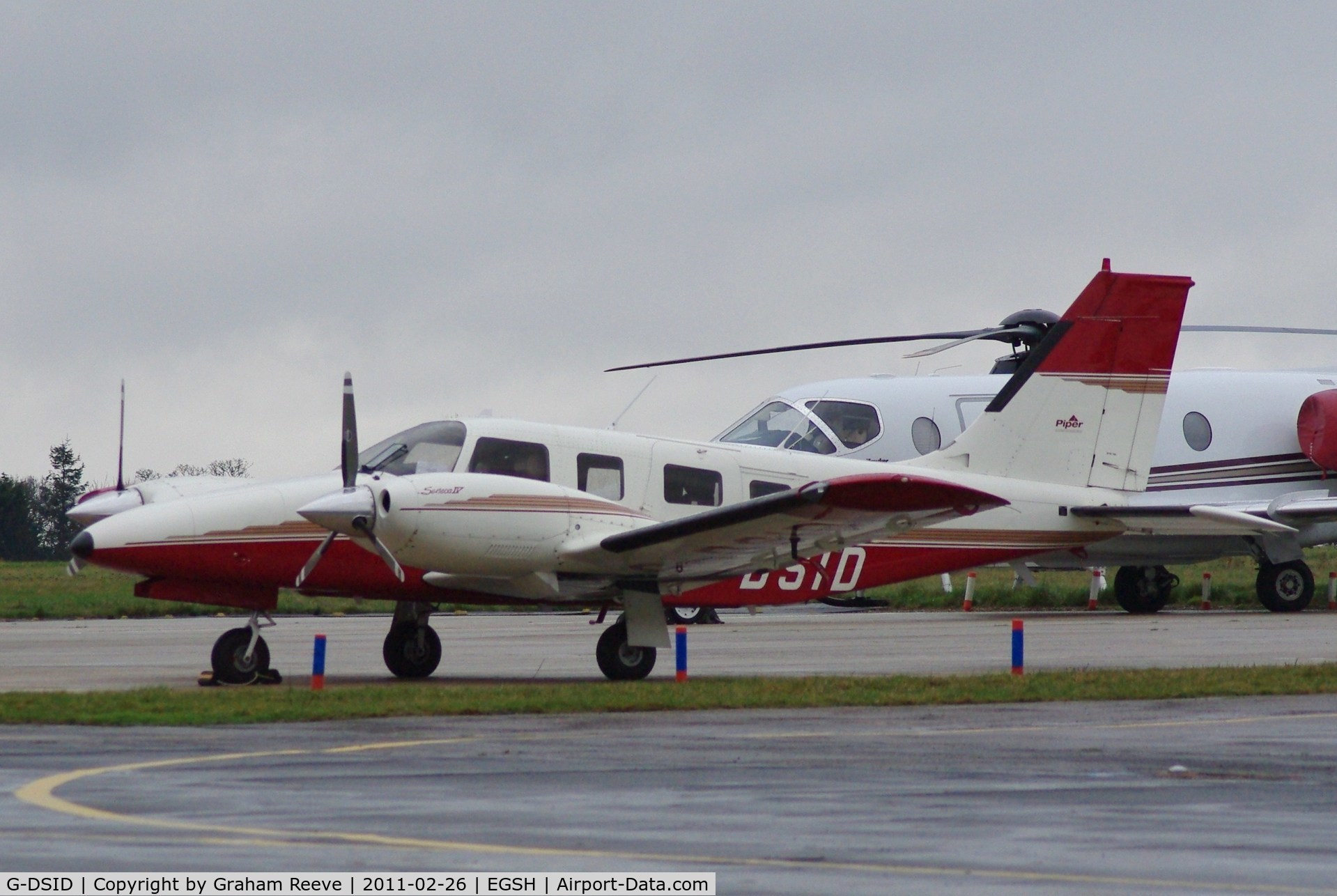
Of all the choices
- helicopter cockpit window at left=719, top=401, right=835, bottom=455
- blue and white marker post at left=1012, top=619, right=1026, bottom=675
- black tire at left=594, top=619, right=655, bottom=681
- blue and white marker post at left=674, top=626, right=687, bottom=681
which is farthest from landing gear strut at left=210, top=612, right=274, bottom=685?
helicopter cockpit window at left=719, top=401, right=835, bottom=455

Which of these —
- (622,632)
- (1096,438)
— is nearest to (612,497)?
(622,632)

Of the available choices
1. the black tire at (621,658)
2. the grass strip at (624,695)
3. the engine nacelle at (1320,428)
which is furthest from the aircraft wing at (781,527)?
the engine nacelle at (1320,428)

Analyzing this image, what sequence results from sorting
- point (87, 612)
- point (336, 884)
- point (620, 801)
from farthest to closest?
point (87, 612), point (620, 801), point (336, 884)

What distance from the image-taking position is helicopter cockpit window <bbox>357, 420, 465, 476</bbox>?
16.9m

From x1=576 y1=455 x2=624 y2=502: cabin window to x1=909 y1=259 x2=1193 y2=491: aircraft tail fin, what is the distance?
4460 millimetres

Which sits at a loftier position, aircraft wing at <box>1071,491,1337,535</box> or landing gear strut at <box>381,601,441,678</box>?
aircraft wing at <box>1071,491,1337,535</box>

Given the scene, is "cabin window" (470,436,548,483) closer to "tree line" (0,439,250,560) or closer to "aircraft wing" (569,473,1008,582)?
"aircraft wing" (569,473,1008,582)

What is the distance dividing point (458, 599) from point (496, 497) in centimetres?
175

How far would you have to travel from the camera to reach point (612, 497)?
703 inches

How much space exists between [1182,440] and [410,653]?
667 inches

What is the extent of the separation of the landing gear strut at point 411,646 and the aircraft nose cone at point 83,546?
3377 mm

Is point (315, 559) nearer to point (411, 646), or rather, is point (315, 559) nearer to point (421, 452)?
point (421, 452)

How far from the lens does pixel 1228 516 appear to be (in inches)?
1018

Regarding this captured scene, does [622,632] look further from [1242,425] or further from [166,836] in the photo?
[1242,425]
